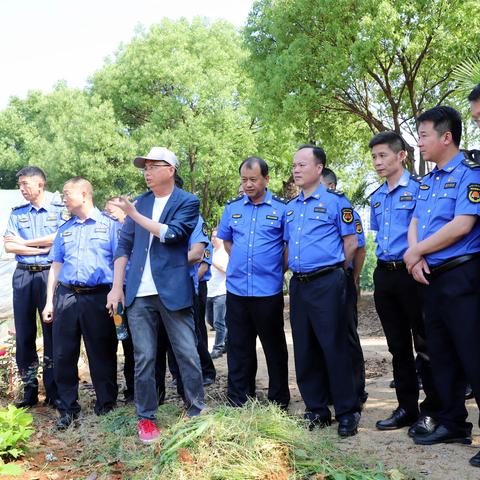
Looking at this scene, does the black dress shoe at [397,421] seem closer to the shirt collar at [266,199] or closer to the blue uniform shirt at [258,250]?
the blue uniform shirt at [258,250]

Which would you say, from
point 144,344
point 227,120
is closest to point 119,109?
point 227,120

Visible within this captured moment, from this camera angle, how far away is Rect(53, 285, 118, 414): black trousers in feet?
16.5

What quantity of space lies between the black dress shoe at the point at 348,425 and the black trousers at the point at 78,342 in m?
2.02

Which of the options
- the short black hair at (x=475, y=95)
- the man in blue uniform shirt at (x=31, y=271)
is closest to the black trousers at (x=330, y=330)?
the short black hair at (x=475, y=95)

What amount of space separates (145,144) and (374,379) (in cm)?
2187

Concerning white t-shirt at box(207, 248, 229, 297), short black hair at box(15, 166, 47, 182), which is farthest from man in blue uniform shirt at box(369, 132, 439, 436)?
white t-shirt at box(207, 248, 229, 297)

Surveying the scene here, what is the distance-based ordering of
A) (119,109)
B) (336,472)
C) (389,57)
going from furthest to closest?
(119,109) < (389,57) < (336,472)

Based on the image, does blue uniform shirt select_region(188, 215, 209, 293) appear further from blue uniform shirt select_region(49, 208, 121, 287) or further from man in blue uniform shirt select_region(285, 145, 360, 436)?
man in blue uniform shirt select_region(285, 145, 360, 436)

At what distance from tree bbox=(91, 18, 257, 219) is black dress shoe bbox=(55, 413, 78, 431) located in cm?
2117

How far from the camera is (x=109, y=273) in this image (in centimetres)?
507

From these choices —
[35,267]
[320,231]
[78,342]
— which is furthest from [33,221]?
[320,231]

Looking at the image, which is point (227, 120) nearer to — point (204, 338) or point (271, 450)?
point (204, 338)

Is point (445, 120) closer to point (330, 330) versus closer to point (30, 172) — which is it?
point (330, 330)

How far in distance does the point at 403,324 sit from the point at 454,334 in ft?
2.33
